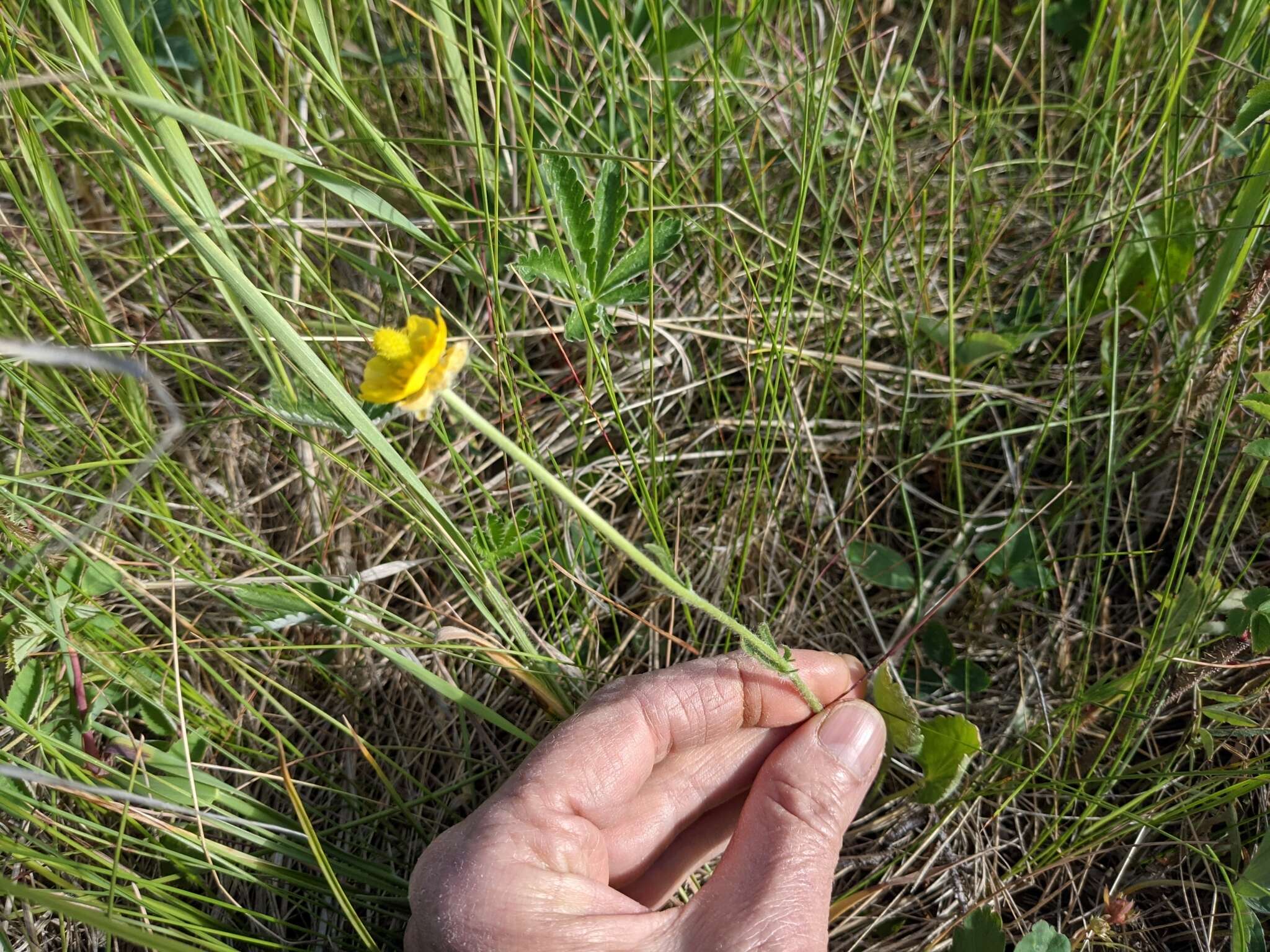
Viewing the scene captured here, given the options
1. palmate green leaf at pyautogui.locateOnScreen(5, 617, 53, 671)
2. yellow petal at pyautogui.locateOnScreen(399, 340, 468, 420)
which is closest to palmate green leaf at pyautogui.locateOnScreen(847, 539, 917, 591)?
yellow petal at pyautogui.locateOnScreen(399, 340, 468, 420)

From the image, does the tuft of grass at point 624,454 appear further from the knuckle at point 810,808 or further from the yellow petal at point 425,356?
the yellow petal at point 425,356

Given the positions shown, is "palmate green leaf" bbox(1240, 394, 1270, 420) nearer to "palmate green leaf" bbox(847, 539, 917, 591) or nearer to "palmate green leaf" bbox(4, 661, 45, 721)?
"palmate green leaf" bbox(847, 539, 917, 591)

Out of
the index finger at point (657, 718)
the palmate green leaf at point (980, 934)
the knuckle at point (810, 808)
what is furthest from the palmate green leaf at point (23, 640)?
the palmate green leaf at point (980, 934)

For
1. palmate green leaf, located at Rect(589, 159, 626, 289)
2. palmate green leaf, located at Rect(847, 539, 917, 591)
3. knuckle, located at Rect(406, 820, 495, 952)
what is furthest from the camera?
palmate green leaf, located at Rect(847, 539, 917, 591)

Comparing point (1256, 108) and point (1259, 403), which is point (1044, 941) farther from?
point (1256, 108)

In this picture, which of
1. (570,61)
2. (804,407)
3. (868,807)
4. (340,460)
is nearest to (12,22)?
(340,460)

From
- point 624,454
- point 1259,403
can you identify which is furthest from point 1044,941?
point 624,454

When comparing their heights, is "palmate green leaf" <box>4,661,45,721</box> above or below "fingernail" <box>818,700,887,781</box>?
above
